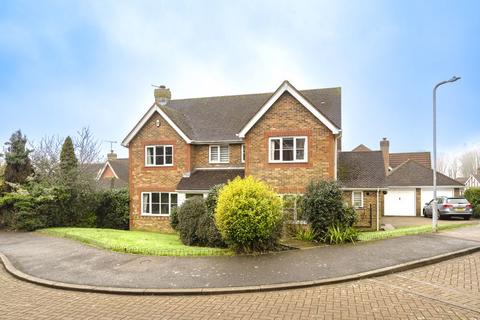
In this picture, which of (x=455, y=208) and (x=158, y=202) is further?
(x=455, y=208)

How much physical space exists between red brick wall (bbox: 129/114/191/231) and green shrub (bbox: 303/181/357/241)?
1022 centimetres

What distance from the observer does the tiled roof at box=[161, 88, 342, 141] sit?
843 inches

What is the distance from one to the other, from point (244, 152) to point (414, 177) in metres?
17.6

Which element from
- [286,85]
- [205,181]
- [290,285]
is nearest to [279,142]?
[286,85]

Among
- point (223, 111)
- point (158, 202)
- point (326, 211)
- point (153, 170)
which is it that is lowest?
point (158, 202)

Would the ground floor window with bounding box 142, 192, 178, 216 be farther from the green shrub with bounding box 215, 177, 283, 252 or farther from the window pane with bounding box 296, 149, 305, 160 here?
the green shrub with bounding box 215, 177, 283, 252

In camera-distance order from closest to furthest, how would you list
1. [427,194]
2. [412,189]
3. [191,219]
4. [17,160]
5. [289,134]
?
[191,219] < [289,134] < [17,160] < [427,194] < [412,189]

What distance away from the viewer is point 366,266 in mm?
9188

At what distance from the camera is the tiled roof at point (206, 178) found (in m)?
19.7

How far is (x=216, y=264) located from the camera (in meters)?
9.75

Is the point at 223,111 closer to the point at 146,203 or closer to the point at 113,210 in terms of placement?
the point at 146,203

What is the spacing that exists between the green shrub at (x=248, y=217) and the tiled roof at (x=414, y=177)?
22.2m

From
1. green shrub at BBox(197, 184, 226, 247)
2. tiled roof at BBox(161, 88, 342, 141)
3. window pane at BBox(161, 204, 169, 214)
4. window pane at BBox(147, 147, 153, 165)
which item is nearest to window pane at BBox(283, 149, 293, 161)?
tiled roof at BBox(161, 88, 342, 141)

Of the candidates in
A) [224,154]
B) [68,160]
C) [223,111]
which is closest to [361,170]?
[224,154]
